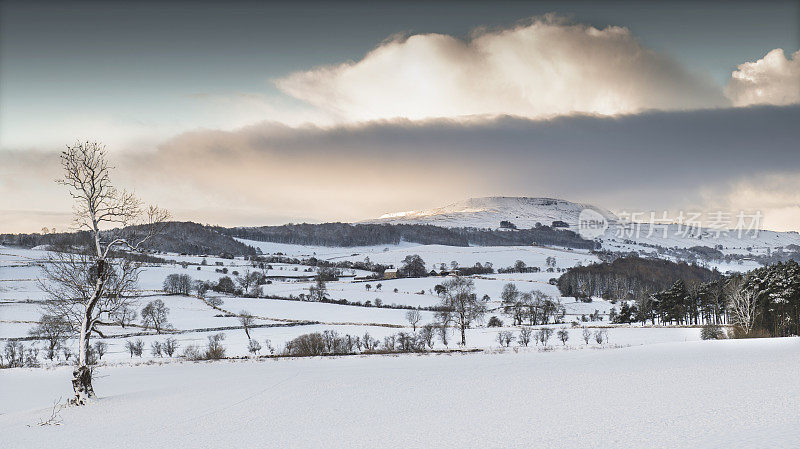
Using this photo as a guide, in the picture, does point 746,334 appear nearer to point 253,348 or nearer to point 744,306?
point 744,306

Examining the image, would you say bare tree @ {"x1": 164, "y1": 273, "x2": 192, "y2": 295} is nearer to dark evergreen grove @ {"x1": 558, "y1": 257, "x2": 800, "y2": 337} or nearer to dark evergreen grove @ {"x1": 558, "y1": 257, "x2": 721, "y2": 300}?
dark evergreen grove @ {"x1": 558, "y1": 257, "x2": 800, "y2": 337}

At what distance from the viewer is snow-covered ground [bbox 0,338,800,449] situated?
15320 mm

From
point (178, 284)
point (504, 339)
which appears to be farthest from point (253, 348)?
point (178, 284)

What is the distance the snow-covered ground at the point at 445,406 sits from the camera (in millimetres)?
15320

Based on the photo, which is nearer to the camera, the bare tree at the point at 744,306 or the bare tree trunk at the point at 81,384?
the bare tree trunk at the point at 81,384

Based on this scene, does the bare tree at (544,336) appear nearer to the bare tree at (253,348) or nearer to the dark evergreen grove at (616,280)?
the bare tree at (253,348)

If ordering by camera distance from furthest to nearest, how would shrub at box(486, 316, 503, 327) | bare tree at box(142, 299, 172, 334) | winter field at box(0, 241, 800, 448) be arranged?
shrub at box(486, 316, 503, 327) < bare tree at box(142, 299, 172, 334) < winter field at box(0, 241, 800, 448)

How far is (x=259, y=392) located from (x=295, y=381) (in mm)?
4126

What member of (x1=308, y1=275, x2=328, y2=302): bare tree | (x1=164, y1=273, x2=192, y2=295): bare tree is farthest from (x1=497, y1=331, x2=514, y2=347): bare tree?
(x1=164, y1=273, x2=192, y2=295): bare tree

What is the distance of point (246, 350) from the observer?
61094 mm

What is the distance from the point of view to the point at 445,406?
20734 mm

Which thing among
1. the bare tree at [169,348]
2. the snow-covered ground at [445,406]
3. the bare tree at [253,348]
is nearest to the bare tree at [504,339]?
the snow-covered ground at [445,406]

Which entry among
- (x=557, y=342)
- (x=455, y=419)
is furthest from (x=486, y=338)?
(x=455, y=419)

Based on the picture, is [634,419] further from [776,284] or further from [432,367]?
[776,284]
